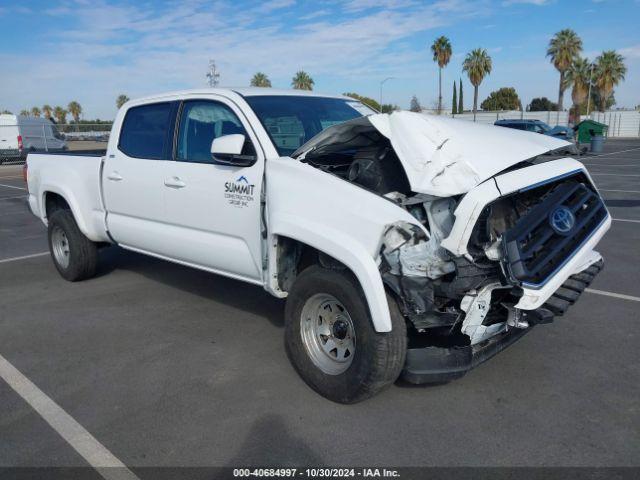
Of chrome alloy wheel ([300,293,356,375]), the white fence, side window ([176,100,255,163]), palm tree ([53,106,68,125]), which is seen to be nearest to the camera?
chrome alloy wheel ([300,293,356,375])

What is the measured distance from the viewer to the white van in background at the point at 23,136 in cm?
2552

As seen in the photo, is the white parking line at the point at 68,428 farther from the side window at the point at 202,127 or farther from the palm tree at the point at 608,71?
the palm tree at the point at 608,71

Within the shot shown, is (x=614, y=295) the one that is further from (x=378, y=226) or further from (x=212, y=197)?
(x=212, y=197)

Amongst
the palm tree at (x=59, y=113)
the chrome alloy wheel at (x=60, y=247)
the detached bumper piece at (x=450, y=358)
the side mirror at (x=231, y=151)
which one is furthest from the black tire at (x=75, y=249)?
the palm tree at (x=59, y=113)

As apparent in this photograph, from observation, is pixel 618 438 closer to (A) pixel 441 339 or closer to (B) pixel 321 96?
(A) pixel 441 339

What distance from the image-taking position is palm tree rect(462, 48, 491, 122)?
208 feet

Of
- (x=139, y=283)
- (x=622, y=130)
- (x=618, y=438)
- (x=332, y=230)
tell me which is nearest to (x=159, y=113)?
(x=139, y=283)

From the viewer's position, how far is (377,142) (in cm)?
383

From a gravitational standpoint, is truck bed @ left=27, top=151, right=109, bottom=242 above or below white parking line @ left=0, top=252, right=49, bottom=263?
above

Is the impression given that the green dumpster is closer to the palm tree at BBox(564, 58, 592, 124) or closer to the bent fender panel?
the bent fender panel

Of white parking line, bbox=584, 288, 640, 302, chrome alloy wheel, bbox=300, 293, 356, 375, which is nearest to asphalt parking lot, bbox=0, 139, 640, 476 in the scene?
white parking line, bbox=584, 288, 640, 302

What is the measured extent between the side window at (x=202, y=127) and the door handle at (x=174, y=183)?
194 millimetres

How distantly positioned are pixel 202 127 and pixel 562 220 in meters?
2.94

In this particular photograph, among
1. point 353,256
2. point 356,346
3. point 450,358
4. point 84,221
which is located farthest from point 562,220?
point 84,221
